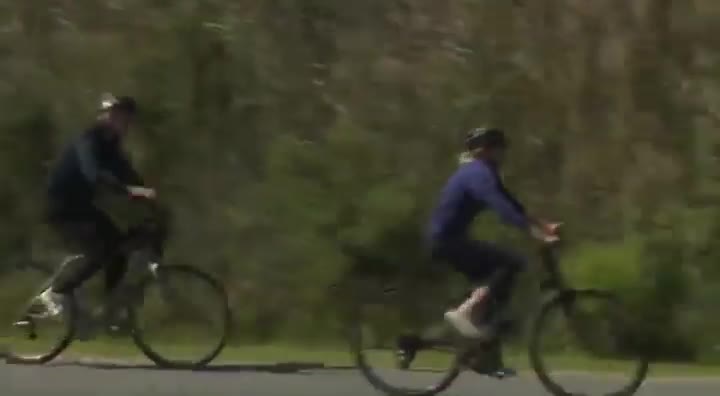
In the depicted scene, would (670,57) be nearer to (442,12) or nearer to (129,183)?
(442,12)

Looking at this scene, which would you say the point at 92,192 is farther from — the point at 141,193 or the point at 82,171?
the point at 141,193

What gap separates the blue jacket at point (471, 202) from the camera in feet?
31.1

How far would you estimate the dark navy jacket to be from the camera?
10828 mm

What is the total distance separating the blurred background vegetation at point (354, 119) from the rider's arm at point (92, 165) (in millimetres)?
4302

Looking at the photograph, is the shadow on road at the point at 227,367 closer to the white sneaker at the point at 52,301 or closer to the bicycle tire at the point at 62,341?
the bicycle tire at the point at 62,341

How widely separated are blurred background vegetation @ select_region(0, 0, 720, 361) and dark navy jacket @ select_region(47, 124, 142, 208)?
4.16 m

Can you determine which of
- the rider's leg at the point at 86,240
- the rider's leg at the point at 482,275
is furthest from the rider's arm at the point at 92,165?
the rider's leg at the point at 482,275

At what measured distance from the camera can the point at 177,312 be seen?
11.1 m

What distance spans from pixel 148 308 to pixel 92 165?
114cm

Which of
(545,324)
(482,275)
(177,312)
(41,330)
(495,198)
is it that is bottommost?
(41,330)

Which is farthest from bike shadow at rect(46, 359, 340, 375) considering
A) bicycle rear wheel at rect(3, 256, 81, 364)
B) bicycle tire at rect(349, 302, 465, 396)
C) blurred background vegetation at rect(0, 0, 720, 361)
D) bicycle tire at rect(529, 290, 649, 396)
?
blurred background vegetation at rect(0, 0, 720, 361)

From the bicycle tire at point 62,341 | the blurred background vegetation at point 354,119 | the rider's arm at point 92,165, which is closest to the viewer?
the rider's arm at point 92,165

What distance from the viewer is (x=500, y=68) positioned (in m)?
19.4

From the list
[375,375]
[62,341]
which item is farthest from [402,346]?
[62,341]
